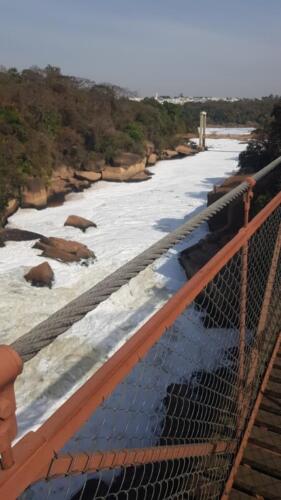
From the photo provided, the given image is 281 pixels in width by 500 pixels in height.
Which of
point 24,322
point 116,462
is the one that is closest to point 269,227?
point 116,462

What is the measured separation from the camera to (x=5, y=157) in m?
13.0

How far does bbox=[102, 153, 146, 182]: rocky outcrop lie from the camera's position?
59.3 feet

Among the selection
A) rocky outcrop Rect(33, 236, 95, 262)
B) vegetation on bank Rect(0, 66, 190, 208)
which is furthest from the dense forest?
rocky outcrop Rect(33, 236, 95, 262)

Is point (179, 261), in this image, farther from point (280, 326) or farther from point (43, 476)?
point (43, 476)

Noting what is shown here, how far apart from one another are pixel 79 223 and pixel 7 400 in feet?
37.4

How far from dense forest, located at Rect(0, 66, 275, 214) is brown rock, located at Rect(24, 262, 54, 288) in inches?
155

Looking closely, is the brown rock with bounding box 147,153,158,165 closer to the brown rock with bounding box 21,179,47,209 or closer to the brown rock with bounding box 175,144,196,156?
the brown rock with bounding box 175,144,196,156

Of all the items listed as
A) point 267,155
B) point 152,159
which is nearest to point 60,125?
point 152,159

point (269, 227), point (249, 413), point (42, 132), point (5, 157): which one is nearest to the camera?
point (249, 413)

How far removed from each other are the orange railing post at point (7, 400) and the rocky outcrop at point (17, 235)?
1042cm

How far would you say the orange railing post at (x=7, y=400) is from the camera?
1.68 ft

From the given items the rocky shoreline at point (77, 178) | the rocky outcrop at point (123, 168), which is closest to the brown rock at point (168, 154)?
the rocky shoreline at point (77, 178)

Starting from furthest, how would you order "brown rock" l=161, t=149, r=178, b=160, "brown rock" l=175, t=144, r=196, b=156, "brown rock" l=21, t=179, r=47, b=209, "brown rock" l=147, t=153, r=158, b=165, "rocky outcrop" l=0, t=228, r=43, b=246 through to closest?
"brown rock" l=175, t=144, r=196, b=156, "brown rock" l=161, t=149, r=178, b=160, "brown rock" l=147, t=153, r=158, b=165, "brown rock" l=21, t=179, r=47, b=209, "rocky outcrop" l=0, t=228, r=43, b=246

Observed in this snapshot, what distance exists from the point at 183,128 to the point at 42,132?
14.8 m
